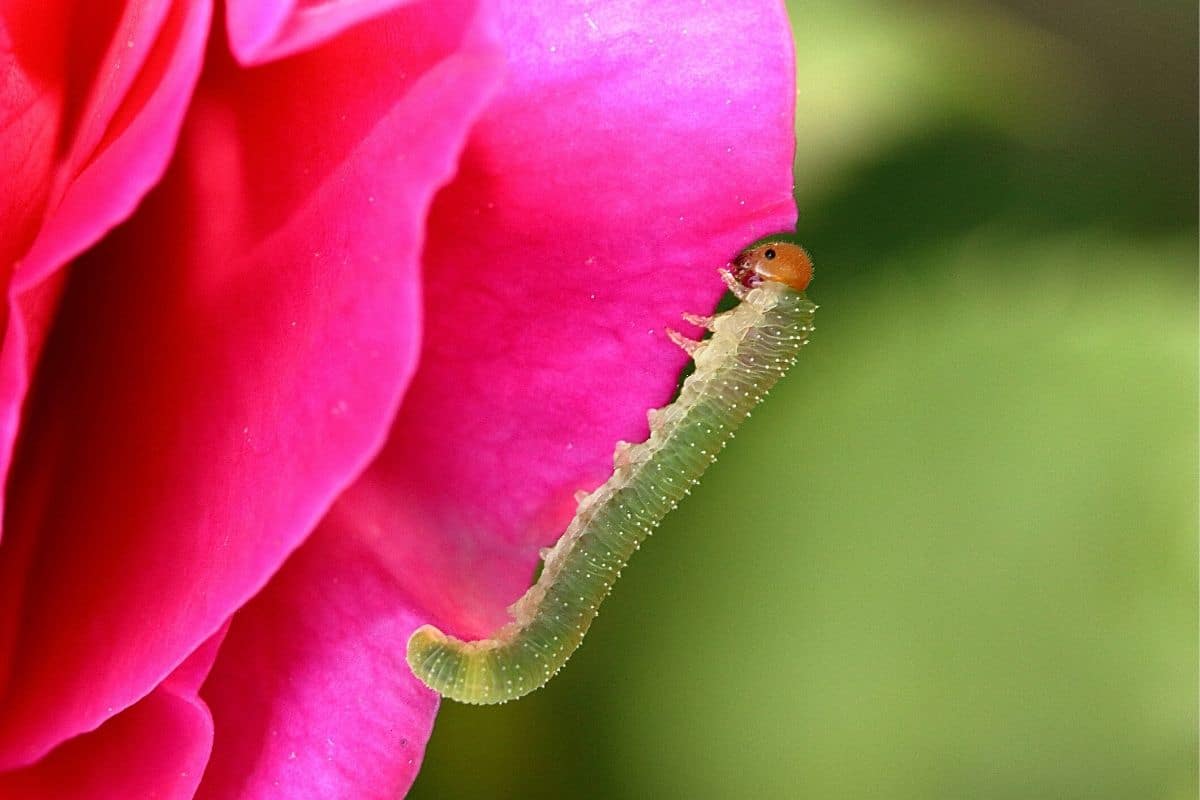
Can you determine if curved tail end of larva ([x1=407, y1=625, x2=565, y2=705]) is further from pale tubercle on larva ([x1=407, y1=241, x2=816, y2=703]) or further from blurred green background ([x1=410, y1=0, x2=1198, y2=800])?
blurred green background ([x1=410, y1=0, x2=1198, y2=800])

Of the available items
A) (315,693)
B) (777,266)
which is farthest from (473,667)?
(777,266)

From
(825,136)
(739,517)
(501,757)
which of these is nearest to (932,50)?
(825,136)

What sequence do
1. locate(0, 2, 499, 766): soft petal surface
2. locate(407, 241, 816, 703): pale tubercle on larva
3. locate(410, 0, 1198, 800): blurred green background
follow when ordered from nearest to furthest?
locate(0, 2, 499, 766): soft petal surface, locate(407, 241, 816, 703): pale tubercle on larva, locate(410, 0, 1198, 800): blurred green background

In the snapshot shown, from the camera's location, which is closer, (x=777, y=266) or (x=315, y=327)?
(x=315, y=327)

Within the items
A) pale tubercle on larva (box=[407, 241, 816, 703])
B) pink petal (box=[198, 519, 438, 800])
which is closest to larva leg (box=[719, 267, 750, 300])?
pale tubercle on larva (box=[407, 241, 816, 703])

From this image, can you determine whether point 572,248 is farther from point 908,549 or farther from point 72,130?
point 908,549

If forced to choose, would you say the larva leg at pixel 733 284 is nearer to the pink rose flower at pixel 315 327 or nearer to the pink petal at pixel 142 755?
the pink rose flower at pixel 315 327

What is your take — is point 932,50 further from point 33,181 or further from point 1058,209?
point 33,181
